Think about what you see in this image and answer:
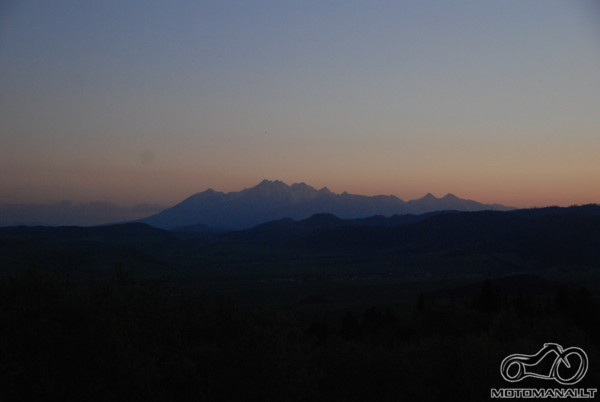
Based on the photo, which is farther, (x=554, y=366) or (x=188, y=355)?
(x=554, y=366)

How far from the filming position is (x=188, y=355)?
16828mm

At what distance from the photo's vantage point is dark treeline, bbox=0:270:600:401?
15.2m

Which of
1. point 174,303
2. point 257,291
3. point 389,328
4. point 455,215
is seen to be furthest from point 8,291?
point 455,215

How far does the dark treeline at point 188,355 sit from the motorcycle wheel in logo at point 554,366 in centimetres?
33

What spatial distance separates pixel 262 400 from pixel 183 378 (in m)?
2.59

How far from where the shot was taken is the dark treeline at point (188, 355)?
1521cm

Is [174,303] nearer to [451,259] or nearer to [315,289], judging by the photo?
[315,289]

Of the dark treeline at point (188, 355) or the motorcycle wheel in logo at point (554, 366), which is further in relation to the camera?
the motorcycle wheel in logo at point (554, 366)

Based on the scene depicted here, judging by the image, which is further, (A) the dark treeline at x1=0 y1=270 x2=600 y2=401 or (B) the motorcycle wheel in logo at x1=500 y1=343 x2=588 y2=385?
(B) the motorcycle wheel in logo at x1=500 y1=343 x2=588 y2=385

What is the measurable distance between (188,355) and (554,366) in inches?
497

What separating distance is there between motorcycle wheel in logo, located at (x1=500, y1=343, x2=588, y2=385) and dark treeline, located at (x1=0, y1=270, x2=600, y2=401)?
1.09ft

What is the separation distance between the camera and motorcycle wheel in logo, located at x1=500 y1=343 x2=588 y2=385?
18.1m

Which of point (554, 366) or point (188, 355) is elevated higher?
point (188, 355)

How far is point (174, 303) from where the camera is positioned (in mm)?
19516
